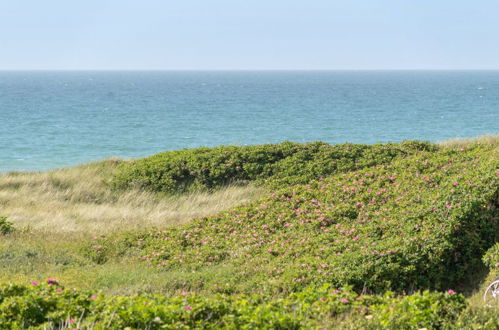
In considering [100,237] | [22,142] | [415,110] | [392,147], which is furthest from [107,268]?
[415,110]

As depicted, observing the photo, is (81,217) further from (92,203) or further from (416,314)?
(416,314)

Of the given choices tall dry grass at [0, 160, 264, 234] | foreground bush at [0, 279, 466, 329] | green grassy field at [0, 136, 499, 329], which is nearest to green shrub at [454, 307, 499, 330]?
green grassy field at [0, 136, 499, 329]

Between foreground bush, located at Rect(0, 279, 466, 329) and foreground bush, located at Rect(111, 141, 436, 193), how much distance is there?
1312 cm

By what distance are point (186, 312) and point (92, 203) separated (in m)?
15.8

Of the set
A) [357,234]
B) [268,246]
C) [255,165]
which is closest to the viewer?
[357,234]

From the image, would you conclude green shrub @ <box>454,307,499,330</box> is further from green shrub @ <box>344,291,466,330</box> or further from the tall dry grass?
the tall dry grass

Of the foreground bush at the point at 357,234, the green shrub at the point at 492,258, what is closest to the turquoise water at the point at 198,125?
the foreground bush at the point at 357,234

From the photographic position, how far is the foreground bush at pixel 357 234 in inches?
485

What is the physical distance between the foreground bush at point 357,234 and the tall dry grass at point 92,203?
2504mm

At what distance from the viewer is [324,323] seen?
8.83 metres

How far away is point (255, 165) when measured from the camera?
23.6 metres

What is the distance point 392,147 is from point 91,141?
4409 centimetres

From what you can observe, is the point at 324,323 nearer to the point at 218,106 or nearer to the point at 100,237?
the point at 100,237

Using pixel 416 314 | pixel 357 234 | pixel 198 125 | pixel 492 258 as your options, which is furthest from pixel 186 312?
pixel 198 125
